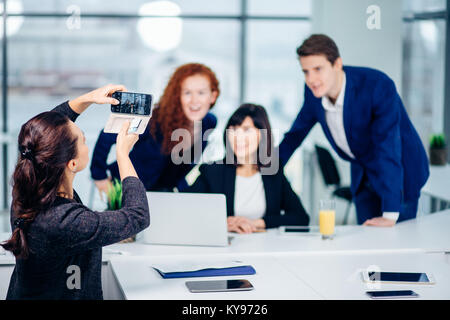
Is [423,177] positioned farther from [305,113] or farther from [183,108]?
[183,108]

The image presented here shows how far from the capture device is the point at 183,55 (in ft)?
20.4

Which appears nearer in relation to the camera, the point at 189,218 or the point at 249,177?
→ the point at 189,218

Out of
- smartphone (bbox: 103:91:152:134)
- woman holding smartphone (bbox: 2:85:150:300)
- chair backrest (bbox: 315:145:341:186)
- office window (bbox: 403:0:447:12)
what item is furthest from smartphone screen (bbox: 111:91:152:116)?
office window (bbox: 403:0:447:12)

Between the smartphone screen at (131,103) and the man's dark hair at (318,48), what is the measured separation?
104cm

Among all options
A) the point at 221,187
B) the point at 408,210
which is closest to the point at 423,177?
the point at 408,210

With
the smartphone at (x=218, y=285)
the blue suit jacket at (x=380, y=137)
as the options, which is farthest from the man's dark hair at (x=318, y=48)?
the smartphone at (x=218, y=285)

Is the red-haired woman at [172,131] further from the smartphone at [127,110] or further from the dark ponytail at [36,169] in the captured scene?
the dark ponytail at [36,169]

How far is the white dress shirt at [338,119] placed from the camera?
2.93 m

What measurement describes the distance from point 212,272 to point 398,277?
57 centimetres

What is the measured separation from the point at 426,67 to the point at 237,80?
1.74 metres

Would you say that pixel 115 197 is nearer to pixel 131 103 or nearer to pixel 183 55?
pixel 131 103

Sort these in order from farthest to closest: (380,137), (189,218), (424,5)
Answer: (424,5), (380,137), (189,218)

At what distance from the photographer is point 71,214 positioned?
5.44 ft

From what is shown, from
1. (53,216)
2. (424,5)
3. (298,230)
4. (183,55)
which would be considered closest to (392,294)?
(298,230)
